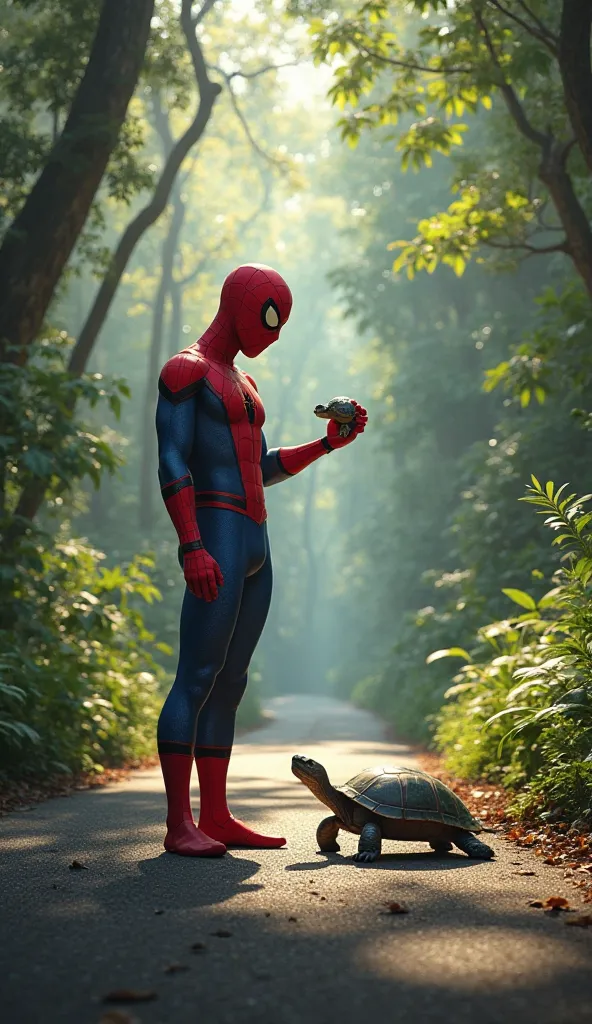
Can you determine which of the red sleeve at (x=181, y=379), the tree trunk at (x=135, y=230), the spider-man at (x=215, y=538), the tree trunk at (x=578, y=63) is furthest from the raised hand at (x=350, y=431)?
the tree trunk at (x=135, y=230)

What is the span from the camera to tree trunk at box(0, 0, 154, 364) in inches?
320

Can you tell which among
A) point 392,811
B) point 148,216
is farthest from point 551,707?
point 148,216

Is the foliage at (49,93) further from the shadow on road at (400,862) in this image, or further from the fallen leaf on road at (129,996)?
the fallen leaf on road at (129,996)

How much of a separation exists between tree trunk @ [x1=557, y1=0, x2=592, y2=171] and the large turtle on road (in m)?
4.71

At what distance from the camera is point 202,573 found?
14.2ft

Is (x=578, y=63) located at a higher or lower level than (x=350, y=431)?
higher

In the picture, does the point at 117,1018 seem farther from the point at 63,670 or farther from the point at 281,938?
the point at 63,670

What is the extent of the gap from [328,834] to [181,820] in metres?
0.68

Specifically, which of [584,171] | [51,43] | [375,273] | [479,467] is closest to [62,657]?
[51,43]

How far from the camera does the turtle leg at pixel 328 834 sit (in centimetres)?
440

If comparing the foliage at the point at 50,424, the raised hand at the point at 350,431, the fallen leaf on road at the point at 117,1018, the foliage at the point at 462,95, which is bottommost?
the fallen leaf on road at the point at 117,1018

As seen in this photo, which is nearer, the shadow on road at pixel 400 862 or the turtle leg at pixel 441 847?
the shadow on road at pixel 400 862

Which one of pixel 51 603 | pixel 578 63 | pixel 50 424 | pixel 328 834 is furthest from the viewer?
pixel 51 603

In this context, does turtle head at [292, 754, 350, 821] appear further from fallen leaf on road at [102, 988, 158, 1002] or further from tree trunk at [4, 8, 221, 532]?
tree trunk at [4, 8, 221, 532]
